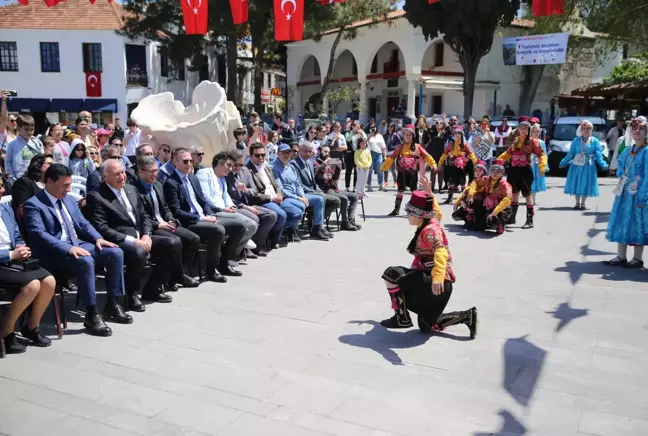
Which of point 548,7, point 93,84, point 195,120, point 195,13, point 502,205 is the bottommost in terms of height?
point 502,205

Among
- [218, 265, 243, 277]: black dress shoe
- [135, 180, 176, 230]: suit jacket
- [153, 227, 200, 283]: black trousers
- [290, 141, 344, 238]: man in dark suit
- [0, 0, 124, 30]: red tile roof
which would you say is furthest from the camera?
[0, 0, 124, 30]: red tile roof

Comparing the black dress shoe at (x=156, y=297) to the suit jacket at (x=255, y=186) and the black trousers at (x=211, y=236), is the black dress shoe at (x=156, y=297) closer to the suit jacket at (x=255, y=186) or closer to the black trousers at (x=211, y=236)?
the black trousers at (x=211, y=236)

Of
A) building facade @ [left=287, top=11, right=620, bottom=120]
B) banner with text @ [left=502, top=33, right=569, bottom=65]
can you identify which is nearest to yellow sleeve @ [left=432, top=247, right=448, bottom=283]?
banner with text @ [left=502, top=33, right=569, bottom=65]

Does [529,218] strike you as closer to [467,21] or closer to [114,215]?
[114,215]

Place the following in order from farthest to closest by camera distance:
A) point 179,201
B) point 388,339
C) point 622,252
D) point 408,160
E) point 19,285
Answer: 1. point 408,160
2. point 622,252
3. point 179,201
4. point 388,339
5. point 19,285

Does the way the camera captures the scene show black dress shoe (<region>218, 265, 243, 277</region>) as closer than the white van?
Yes

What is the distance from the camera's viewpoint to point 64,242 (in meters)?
5.12

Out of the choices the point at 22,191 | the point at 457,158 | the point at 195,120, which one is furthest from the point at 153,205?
the point at 457,158

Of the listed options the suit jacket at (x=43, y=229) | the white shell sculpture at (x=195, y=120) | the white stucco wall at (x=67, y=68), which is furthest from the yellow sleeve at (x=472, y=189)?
the white stucco wall at (x=67, y=68)

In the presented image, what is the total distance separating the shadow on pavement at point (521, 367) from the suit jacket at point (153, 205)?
3.73 m

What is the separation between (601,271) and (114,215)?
19.4 ft

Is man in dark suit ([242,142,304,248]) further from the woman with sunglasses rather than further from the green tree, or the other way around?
the green tree

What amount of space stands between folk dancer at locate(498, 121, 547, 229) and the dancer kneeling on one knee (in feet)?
19.6

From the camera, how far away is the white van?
1997cm
